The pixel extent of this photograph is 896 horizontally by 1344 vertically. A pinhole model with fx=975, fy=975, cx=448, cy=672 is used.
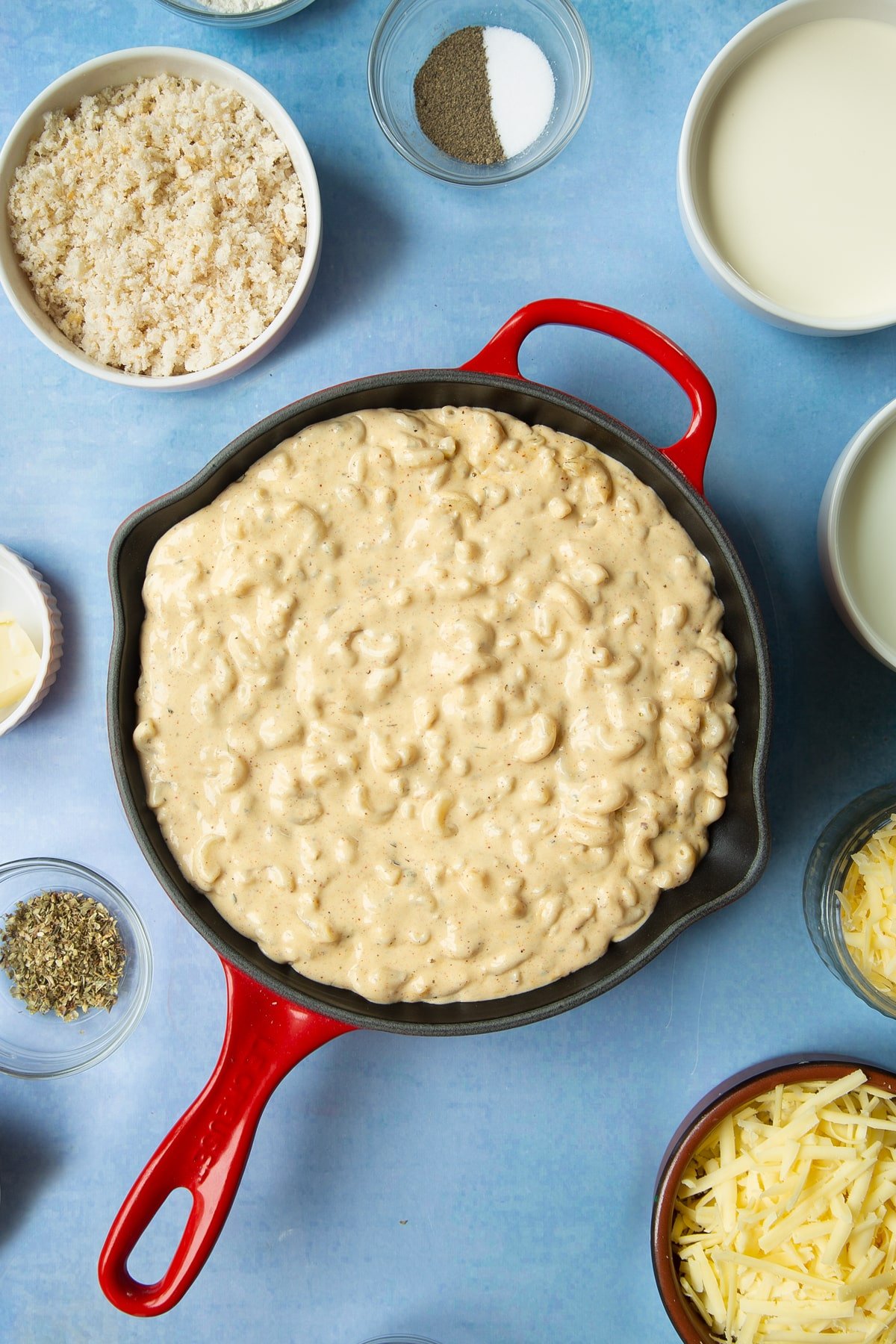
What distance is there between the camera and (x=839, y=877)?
171cm

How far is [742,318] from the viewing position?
179cm

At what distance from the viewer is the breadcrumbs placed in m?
1.65

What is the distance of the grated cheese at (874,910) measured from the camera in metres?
1.60

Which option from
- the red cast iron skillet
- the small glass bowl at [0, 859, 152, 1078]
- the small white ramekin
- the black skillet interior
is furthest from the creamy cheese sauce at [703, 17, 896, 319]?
the small glass bowl at [0, 859, 152, 1078]

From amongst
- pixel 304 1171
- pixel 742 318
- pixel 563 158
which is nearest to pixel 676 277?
pixel 742 318

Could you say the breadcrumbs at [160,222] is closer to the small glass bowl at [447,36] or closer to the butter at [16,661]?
the small glass bowl at [447,36]

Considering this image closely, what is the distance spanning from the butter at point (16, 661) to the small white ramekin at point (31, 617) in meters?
0.02

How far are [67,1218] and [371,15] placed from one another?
228cm

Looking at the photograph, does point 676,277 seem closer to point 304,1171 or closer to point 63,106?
point 63,106

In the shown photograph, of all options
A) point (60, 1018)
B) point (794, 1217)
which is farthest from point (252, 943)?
point (794, 1217)

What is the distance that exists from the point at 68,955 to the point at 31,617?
24.3 inches

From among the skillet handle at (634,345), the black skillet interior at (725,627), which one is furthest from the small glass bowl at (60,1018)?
the skillet handle at (634,345)

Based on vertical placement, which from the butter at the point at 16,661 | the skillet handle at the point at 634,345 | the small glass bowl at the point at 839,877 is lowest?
the small glass bowl at the point at 839,877

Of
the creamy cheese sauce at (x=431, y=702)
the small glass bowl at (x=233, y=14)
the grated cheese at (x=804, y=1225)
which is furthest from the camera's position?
the small glass bowl at (x=233, y=14)
